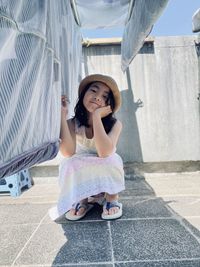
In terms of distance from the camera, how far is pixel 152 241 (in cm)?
123

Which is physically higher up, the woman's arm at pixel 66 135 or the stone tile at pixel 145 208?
the woman's arm at pixel 66 135

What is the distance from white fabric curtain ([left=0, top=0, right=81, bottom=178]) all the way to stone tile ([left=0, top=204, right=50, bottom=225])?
36.4 inches

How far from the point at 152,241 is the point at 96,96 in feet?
2.80

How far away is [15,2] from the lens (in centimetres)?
63

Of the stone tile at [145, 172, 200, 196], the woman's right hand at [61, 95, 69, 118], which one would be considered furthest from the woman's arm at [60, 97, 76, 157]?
the stone tile at [145, 172, 200, 196]

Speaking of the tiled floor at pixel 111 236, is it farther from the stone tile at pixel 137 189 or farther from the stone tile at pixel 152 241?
the stone tile at pixel 137 189

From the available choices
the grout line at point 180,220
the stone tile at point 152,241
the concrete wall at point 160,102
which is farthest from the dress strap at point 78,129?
the concrete wall at point 160,102

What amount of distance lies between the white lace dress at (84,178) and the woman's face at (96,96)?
20cm

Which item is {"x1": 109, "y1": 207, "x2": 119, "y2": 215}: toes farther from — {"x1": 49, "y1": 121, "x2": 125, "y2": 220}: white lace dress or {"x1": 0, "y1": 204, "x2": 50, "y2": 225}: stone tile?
{"x1": 0, "y1": 204, "x2": 50, "y2": 225}: stone tile

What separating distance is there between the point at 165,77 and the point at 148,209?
2182mm

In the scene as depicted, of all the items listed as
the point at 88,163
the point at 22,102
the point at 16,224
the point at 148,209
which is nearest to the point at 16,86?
the point at 22,102

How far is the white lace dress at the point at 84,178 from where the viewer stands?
158cm

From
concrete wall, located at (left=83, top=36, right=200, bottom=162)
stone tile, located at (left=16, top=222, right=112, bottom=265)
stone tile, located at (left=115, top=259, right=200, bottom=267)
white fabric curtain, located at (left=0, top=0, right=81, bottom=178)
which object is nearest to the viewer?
white fabric curtain, located at (left=0, top=0, right=81, bottom=178)

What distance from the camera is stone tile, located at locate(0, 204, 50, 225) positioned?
1.71 meters
